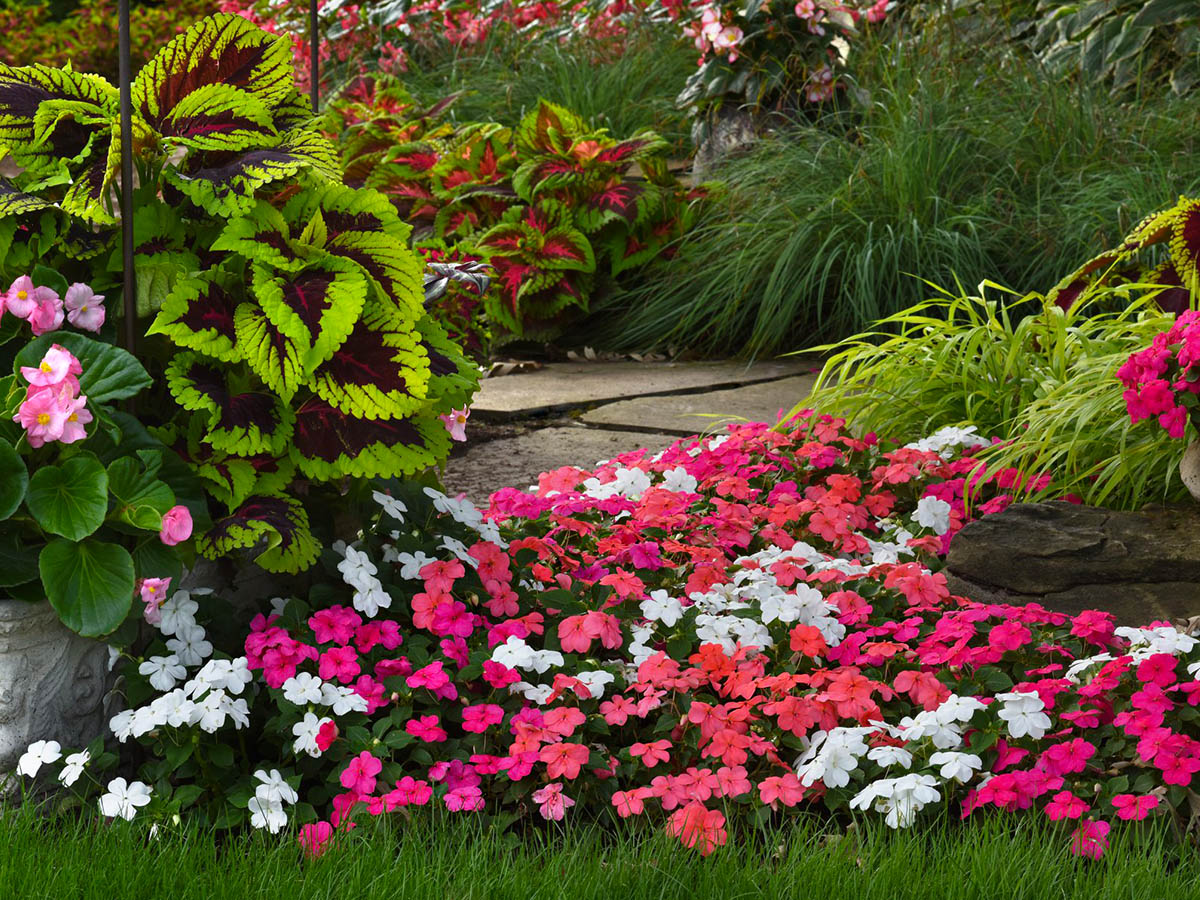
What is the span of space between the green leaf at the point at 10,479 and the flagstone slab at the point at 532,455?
1.52 meters

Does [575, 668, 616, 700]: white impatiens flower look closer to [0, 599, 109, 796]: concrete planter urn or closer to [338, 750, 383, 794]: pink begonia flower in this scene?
[338, 750, 383, 794]: pink begonia flower

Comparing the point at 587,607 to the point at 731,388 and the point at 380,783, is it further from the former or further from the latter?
the point at 731,388

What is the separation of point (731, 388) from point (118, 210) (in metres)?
2.73

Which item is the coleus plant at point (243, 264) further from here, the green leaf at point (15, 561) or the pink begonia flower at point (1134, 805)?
the pink begonia flower at point (1134, 805)

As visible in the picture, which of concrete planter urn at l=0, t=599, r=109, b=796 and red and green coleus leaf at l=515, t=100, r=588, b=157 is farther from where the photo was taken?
red and green coleus leaf at l=515, t=100, r=588, b=157

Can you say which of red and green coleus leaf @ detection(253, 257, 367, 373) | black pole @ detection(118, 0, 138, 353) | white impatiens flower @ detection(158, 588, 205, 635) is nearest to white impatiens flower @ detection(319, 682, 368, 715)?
white impatiens flower @ detection(158, 588, 205, 635)

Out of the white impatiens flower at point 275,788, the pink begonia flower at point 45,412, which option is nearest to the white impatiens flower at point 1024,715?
the white impatiens flower at point 275,788

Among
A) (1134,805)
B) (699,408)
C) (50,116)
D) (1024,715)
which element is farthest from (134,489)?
(699,408)

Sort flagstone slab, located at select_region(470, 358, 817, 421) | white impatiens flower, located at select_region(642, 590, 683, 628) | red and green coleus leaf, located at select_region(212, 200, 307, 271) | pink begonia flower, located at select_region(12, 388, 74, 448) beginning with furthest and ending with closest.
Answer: flagstone slab, located at select_region(470, 358, 817, 421) < white impatiens flower, located at select_region(642, 590, 683, 628) < red and green coleus leaf, located at select_region(212, 200, 307, 271) < pink begonia flower, located at select_region(12, 388, 74, 448)

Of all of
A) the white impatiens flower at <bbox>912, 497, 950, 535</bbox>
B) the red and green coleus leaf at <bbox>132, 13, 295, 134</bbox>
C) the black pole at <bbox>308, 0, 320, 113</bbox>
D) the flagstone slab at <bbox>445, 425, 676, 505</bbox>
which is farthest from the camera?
the flagstone slab at <bbox>445, 425, 676, 505</bbox>

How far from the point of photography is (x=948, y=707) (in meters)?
1.75

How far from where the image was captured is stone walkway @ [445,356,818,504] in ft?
11.4

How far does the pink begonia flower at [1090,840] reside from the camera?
160cm

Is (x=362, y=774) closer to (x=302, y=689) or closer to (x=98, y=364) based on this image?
(x=302, y=689)
